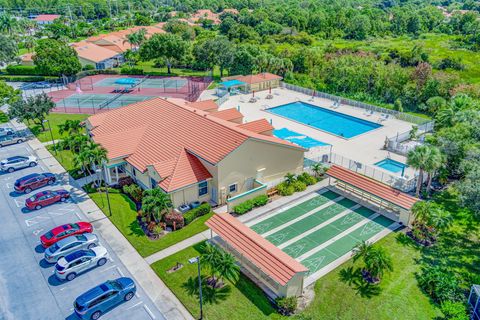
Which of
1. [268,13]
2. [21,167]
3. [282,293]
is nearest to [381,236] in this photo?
[282,293]

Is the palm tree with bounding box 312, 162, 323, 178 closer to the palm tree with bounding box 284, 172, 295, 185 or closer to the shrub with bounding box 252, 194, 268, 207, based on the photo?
the palm tree with bounding box 284, 172, 295, 185

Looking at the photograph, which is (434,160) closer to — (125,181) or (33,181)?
(125,181)

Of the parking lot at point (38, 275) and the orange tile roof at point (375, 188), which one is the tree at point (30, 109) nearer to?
the parking lot at point (38, 275)

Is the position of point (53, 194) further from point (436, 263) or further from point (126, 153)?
point (436, 263)

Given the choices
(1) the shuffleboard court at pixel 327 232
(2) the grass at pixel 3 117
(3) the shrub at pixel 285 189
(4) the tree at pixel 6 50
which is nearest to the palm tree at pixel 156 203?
(1) the shuffleboard court at pixel 327 232

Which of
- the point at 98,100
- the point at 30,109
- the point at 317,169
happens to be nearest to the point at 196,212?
the point at 317,169

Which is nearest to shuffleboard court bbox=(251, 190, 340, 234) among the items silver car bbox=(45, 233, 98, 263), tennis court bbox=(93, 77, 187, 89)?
silver car bbox=(45, 233, 98, 263)
